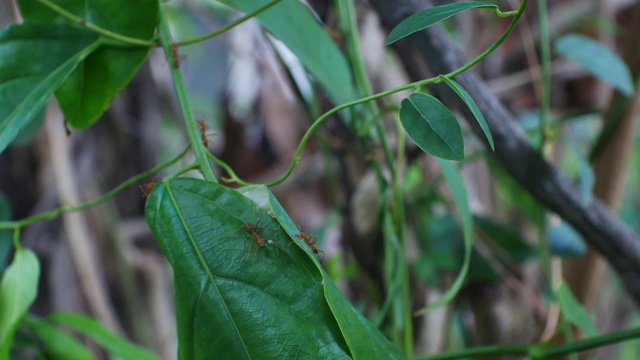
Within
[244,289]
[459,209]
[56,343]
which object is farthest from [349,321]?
[56,343]

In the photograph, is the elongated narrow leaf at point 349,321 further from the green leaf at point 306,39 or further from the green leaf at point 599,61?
the green leaf at point 599,61

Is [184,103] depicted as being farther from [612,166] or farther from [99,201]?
[612,166]

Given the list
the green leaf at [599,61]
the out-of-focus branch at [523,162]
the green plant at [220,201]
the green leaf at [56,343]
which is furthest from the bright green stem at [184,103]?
the green leaf at [599,61]

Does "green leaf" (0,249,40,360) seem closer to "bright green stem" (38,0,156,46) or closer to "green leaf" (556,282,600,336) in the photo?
"bright green stem" (38,0,156,46)

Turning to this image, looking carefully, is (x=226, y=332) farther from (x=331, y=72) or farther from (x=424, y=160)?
(x=424, y=160)

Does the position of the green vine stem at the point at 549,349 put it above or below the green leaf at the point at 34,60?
below

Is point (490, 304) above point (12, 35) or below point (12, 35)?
below

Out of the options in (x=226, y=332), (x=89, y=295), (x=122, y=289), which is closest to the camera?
(x=226, y=332)

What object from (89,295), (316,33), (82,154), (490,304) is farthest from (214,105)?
(316,33)

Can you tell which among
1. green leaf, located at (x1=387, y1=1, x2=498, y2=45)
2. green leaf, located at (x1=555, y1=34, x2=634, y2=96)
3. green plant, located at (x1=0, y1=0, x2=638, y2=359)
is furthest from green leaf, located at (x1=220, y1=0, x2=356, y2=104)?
green leaf, located at (x1=555, y1=34, x2=634, y2=96)
